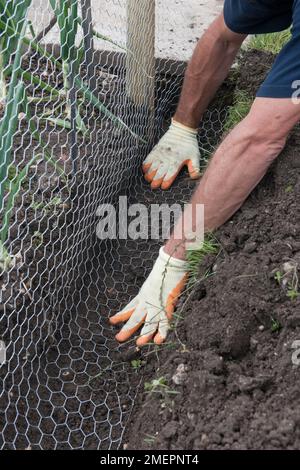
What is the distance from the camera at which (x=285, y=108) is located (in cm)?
218

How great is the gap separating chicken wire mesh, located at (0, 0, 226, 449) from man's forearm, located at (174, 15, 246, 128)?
163 millimetres

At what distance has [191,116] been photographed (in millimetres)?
3152

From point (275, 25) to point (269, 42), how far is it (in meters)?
0.80

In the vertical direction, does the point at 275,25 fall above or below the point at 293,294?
above

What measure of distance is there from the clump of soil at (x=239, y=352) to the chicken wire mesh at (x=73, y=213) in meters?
0.20

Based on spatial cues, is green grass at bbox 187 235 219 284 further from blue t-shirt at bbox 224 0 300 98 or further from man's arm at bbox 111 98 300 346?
blue t-shirt at bbox 224 0 300 98

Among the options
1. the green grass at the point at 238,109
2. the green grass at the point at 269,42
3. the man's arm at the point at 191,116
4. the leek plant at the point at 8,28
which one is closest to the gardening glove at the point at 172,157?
the man's arm at the point at 191,116

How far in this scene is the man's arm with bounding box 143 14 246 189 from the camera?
9.88ft

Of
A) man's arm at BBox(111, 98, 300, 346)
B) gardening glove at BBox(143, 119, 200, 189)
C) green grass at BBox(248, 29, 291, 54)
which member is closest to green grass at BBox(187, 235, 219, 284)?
man's arm at BBox(111, 98, 300, 346)

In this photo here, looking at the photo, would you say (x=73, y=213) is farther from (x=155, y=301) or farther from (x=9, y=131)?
(x=9, y=131)

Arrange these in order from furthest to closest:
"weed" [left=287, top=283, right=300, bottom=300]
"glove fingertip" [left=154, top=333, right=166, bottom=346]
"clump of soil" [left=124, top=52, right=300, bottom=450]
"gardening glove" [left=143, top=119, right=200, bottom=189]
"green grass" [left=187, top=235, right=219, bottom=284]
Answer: "gardening glove" [left=143, top=119, right=200, bottom=189] → "green grass" [left=187, top=235, right=219, bottom=284] → "glove fingertip" [left=154, top=333, right=166, bottom=346] → "weed" [left=287, top=283, right=300, bottom=300] → "clump of soil" [left=124, top=52, right=300, bottom=450]

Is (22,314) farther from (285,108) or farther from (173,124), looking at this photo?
(173,124)

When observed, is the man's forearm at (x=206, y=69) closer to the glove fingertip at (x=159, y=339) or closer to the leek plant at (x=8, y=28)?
the leek plant at (x=8, y=28)

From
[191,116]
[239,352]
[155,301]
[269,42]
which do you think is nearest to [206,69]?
[191,116]
